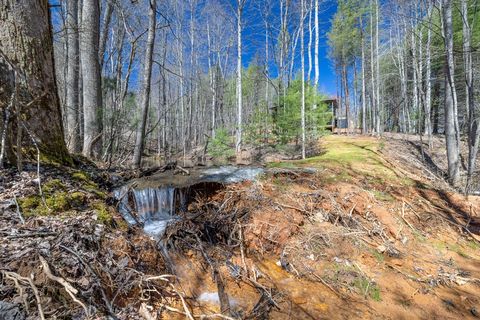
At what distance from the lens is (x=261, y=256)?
11.7 feet

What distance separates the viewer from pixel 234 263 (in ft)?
10.7

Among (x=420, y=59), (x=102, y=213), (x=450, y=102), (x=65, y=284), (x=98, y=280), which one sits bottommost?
(x=98, y=280)

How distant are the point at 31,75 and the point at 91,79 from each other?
11.6ft

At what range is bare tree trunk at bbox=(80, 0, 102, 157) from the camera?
6363 millimetres

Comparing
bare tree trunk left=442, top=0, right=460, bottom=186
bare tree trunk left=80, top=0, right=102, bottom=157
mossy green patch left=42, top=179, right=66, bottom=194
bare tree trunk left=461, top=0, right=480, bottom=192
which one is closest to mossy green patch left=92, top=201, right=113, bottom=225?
mossy green patch left=42, top=179, right=66, bottom=194

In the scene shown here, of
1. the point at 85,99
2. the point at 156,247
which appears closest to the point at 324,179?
the point at 156,247

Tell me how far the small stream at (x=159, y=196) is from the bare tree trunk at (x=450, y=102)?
7.04 metres

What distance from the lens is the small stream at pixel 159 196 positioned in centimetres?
378

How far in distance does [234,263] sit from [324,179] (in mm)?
2933

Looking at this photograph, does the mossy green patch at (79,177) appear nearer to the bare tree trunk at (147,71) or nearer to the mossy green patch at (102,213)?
the mossy green patch at (102,213)

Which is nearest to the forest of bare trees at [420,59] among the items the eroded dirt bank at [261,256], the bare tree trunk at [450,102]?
the bare tree trunk at [450,102]

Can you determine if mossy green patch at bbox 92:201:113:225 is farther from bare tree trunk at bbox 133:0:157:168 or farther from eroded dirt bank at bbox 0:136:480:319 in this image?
bare tree trunk at bbox 133:0:157:168

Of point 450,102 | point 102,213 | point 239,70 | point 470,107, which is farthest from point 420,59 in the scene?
point 102,213

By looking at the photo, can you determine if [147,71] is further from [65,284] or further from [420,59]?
[420,59]
